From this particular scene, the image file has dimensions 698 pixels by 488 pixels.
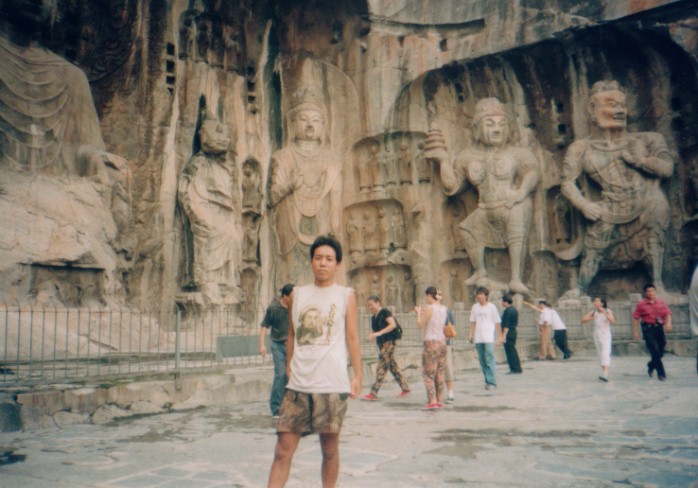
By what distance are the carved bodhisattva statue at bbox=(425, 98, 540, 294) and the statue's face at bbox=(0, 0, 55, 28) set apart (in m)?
8.71

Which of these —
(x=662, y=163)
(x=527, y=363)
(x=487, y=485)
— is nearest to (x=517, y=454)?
(x=487, y=485)

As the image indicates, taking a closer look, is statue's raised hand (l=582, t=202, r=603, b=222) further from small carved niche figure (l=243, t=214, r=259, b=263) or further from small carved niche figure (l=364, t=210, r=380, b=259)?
small carved niche figure (l=243, t=214, r=259, b=263)

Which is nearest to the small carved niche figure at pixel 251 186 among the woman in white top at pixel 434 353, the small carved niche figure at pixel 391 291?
the small carved niche figure at pixel 391 291

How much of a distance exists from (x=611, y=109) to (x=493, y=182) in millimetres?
2980

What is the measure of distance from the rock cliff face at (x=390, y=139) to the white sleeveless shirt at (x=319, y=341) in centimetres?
918

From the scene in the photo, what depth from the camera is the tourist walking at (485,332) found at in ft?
28.5

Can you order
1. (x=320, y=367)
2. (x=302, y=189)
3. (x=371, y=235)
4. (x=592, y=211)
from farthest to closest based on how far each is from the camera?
(x=371, y=235) → (x=302, y=189) → (x=592, y=211) → (x=320, y=367)

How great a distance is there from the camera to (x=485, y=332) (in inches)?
351

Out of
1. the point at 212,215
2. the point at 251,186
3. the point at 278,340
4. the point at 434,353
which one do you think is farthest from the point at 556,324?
the point at 278,340

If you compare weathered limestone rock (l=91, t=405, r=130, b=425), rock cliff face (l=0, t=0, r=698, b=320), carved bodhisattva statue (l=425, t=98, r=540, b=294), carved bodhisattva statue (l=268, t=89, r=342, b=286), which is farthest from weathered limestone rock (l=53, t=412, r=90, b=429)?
carved bodhisattva statue (l=425, t=98, r=540, b=294)

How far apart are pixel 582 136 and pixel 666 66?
89.6 inches

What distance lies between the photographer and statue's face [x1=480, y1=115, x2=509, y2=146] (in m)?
16.4

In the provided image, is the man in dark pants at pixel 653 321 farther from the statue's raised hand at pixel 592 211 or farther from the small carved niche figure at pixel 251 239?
the small carved niche figure at pixel 251 239

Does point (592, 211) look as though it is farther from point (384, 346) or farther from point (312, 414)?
point (312, 414)
